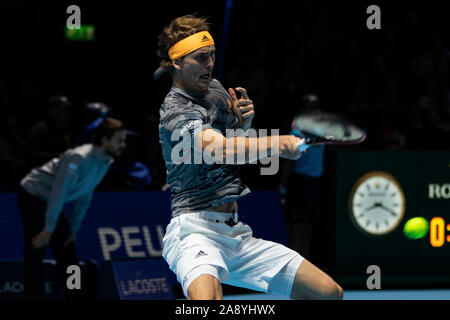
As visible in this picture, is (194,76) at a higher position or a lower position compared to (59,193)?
higher

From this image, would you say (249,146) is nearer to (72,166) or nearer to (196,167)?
(196,167)

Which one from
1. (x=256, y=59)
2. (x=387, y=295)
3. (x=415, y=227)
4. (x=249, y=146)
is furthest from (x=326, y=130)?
(x=256, y=59)

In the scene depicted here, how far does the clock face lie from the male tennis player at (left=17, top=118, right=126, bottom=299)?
297 centimetres

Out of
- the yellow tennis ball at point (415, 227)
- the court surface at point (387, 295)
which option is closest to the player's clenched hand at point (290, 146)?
the court surface at point (387, 295)

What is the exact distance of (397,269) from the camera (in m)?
8.88

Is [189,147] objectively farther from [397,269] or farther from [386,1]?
[386,1]

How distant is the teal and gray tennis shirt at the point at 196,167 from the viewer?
3.98 meters

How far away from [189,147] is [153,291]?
143 inches

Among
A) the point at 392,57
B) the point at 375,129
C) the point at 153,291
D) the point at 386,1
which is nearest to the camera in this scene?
the point at 153,291

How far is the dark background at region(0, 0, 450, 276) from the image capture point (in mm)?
11219

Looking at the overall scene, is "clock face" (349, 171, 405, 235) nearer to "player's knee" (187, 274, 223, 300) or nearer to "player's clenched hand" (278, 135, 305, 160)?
"player's knee" (187, 274, 223, 300)

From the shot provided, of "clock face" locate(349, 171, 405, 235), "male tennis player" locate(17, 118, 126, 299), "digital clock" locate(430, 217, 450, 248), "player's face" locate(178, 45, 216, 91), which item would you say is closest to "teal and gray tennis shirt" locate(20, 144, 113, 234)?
"male tennis player" locate(17, 118, 126, 299)

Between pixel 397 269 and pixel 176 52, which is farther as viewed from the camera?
pixel 397 269
